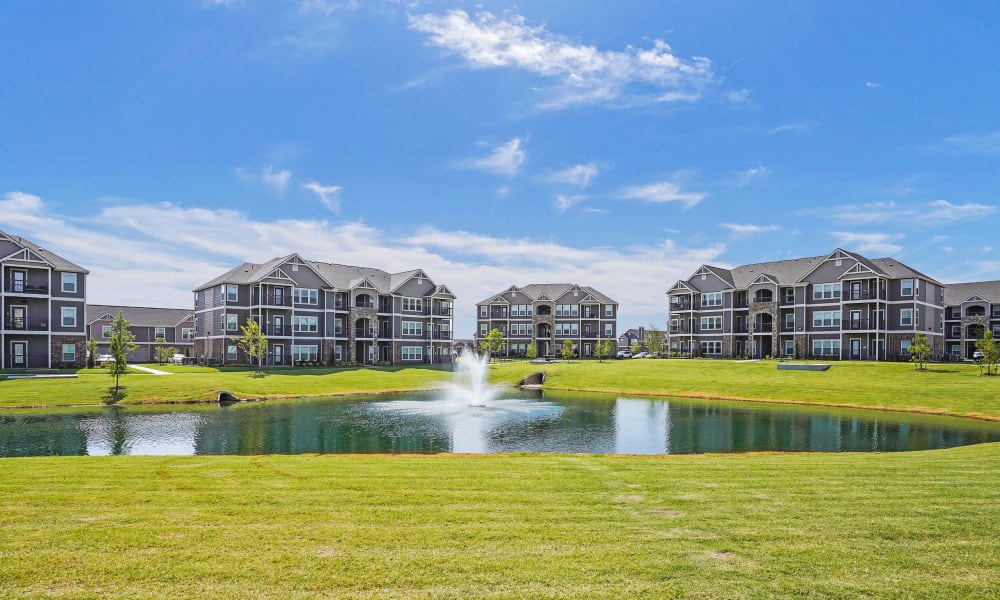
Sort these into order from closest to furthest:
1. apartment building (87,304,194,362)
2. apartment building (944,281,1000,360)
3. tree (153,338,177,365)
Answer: tree (153,338,177,365)
apartment building (944,281,1000,360)
apartment building (87,304,194,362)

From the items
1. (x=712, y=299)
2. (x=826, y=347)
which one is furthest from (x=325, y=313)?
(x=826, y=347)

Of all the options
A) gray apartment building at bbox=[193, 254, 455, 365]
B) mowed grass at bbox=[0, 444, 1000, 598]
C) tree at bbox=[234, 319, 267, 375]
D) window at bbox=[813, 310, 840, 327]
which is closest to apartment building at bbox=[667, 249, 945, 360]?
window at bbox=[813, 310, 840, 327]

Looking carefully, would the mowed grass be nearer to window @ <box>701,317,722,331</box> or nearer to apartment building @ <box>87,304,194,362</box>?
window @ <box>701,317,722,331</box>

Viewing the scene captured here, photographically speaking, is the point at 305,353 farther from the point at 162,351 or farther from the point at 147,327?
the point at 147,327

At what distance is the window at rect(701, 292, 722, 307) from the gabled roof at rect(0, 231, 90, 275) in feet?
227

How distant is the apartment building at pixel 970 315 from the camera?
77.6m

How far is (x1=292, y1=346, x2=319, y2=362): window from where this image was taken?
66.3 meters

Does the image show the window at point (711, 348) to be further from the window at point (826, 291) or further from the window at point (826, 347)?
the window at point (826, 291)

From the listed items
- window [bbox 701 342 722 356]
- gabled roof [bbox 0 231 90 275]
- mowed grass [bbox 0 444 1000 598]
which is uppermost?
gabled roof [bbox 0 231 90 275]

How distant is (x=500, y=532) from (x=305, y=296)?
206 ft

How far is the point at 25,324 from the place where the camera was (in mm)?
52312

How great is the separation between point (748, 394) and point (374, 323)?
44188mm

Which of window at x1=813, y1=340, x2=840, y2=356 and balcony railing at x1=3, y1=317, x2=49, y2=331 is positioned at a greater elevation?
balcony railing at x1=3, y1=317, x2=49, y2=331

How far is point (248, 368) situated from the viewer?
60219 millimetres
